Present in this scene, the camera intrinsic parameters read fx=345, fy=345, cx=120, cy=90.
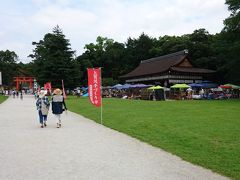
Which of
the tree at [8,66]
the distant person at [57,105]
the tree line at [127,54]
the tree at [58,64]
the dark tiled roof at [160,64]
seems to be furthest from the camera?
the tree at [8,66]

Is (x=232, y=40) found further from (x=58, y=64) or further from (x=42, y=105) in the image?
(x=42, y=105)

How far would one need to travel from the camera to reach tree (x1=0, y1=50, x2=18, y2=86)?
296 ft

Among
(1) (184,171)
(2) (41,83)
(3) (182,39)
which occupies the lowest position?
(1) (184,171)

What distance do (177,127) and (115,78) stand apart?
5783 cm

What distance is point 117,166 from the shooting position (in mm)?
6609

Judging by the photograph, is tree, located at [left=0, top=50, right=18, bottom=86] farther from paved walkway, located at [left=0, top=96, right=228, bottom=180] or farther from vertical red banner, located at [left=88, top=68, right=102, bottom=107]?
paved walkway, located at [left=0, top=96, right=228, bottom=180]

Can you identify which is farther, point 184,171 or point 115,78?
point 115,78

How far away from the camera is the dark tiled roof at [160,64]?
51.0 meters

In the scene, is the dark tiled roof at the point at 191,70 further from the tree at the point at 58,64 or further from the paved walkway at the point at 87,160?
the paved walkway at the point at 87,160

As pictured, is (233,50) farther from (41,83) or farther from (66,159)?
(66,159)

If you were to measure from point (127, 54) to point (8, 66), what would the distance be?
37.6 meters

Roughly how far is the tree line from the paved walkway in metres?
30.2

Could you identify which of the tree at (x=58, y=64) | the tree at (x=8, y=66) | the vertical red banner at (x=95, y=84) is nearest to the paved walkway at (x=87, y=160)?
the vertical red banner at (x=95, y=84)

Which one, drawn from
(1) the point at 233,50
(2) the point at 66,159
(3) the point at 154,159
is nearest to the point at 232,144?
(3) the point at 154,159
